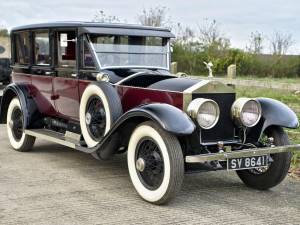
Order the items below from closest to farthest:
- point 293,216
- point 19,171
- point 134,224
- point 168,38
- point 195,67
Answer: point 134,224, point 293,216, point 19,171, point 168,38, point 195,67

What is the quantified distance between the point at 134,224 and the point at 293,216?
1.45m

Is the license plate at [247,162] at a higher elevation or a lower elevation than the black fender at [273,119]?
lower

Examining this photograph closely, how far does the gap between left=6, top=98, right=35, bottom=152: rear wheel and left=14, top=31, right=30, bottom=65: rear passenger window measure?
25.2 inches

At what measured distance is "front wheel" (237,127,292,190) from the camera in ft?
17.9

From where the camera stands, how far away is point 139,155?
207 inches

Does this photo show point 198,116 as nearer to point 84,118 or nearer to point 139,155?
point 139,155

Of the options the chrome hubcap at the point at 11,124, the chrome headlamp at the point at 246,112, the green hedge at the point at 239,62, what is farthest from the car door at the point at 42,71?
the green hedge at the point at 239,62

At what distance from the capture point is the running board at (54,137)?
6212mm

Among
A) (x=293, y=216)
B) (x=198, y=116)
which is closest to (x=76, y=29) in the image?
(x=198, y=116)

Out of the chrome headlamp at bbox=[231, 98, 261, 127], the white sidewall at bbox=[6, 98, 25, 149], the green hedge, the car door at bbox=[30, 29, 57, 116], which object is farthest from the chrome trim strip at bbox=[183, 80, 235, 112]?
the green hedge

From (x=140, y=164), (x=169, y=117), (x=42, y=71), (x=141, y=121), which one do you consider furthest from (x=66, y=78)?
(x=169, y=117)

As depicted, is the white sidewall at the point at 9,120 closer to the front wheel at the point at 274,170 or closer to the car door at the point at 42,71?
the car door at the point at 42,71

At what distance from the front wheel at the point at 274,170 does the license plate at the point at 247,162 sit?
0.31 meters

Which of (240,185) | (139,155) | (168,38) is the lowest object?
(240,185)
